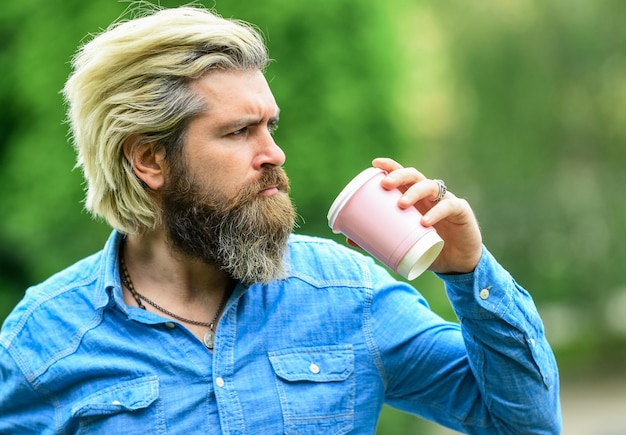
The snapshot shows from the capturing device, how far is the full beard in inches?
101

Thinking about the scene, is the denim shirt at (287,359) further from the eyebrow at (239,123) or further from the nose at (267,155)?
the eyebrow at (239,123)

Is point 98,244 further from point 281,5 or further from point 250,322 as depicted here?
point 250,322

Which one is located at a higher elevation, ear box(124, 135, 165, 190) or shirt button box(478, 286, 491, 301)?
Result: ear box(124, 135, 165, 190)

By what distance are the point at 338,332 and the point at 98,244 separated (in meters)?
3.71

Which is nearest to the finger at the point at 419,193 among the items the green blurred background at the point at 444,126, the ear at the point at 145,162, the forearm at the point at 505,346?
the forearm at the point at 505,346

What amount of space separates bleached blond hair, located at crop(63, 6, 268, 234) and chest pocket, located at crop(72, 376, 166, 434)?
1.63ft

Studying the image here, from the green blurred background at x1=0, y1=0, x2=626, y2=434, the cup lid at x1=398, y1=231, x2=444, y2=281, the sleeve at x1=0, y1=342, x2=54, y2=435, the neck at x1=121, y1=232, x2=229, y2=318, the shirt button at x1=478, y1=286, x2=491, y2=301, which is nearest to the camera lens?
the cup lid at x1=398, y1=231, x2=444, y2=281

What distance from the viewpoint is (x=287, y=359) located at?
2568mm

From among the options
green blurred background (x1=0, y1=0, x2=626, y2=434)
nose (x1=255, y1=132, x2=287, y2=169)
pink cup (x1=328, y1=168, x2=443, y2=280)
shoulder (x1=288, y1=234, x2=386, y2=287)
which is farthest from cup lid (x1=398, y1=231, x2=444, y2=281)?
green blurred background (x1=0, y1=0, x2=626, y2=434)

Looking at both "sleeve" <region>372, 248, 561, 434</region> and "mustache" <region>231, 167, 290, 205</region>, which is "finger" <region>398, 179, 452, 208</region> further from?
"mustache" <region>231, 167, 290, 205</region>

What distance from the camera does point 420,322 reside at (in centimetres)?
A: 264

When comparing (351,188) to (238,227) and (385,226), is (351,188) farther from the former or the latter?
(238,227)

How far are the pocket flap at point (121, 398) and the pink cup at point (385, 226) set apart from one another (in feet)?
2.14

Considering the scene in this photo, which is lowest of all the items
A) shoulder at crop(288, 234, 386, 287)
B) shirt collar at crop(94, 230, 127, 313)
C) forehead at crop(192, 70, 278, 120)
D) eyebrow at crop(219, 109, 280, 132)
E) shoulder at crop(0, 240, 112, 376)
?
shoulder at crop(0, 240, 112, 376)
